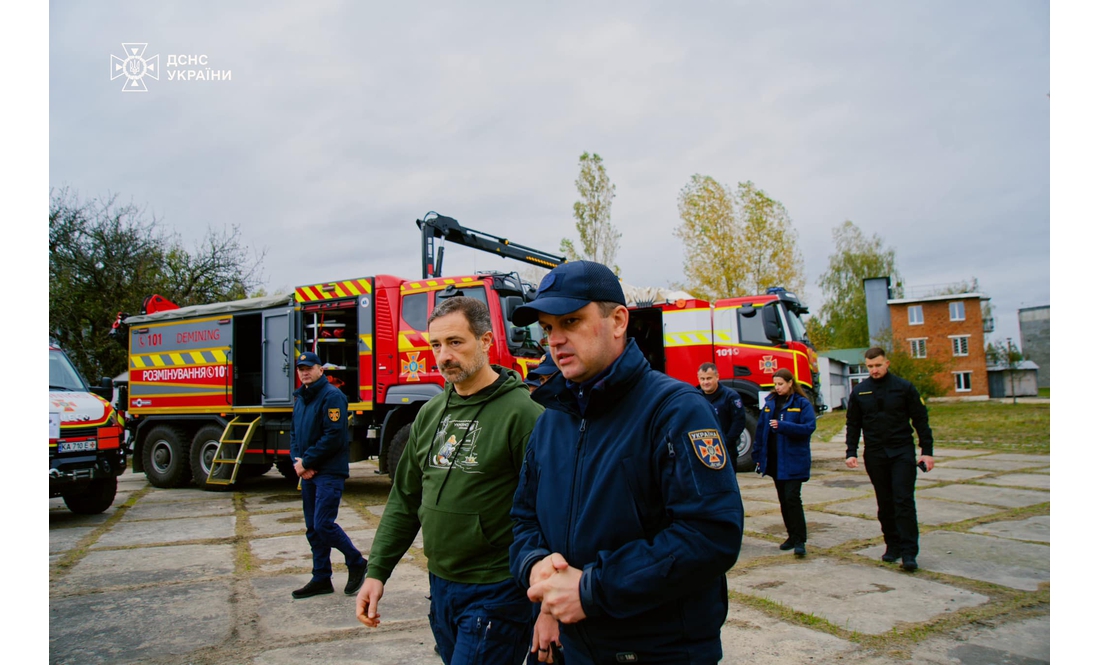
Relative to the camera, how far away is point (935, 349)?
142ft

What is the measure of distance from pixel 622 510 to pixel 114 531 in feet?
26.2

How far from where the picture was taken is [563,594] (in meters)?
1.52

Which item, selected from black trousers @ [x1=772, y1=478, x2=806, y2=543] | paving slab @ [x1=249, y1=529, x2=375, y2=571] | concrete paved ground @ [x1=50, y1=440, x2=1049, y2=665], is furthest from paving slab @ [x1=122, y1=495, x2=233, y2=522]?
black trousers @ [x1=772, y1=478, x2=806, y2=543]

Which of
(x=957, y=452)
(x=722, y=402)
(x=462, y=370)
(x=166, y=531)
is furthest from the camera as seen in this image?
(x=957, y=452)

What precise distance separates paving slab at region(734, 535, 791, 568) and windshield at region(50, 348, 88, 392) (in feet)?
26.5

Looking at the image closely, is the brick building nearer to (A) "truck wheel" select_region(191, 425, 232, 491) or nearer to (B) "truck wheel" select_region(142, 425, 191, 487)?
(A) "truck wheel" select_region(191, 425, 232, 491)

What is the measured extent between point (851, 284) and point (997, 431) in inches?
1244

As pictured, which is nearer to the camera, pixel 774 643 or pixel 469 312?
pixel 469 312

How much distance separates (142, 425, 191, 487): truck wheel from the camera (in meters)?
10.9

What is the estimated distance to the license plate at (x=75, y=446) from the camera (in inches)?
→ 296

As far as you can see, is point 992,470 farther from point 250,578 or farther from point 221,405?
point 221,405

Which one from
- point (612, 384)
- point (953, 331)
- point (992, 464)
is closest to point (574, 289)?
point (612, 384)

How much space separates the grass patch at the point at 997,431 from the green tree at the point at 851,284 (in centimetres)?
2132

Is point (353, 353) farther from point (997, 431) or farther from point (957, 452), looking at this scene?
point (997, 431)
